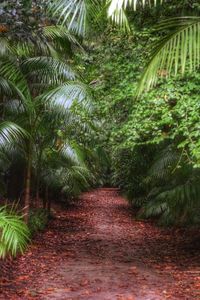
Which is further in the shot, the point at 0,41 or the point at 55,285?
the point at 0,41

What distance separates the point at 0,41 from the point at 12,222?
4.40 m

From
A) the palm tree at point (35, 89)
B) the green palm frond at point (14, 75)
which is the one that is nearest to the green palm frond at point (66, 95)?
the palm tree at point (35, 89)

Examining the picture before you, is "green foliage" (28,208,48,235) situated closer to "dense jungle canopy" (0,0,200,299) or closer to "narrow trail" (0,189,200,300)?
"dense jungle canopy" (0,0,200,299)

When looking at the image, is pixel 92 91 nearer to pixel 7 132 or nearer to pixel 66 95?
pixel 66 95

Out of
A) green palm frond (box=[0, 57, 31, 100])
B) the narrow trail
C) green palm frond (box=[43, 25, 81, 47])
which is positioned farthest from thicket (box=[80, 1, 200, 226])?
green palm frond (box=[0, 57, 31, 100])

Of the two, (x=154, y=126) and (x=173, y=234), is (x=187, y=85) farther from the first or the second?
(x=173, y=234)

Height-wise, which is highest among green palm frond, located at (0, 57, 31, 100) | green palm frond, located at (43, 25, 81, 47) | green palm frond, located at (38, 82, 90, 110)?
green palm frond, located at (43, 25, 81, 47)

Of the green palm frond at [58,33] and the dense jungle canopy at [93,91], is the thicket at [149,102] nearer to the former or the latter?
the dense jungle canopy at [93,91]

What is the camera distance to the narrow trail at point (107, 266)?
236 inches

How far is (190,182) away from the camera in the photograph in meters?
9.09

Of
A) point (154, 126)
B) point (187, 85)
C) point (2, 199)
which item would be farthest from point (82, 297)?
point (2, 199)

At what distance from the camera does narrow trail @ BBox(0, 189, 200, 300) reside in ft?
19.6

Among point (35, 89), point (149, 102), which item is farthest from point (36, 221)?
point (149, 102)

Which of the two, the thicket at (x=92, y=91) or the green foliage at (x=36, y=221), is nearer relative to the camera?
the thicket at (x=92, y=91)
